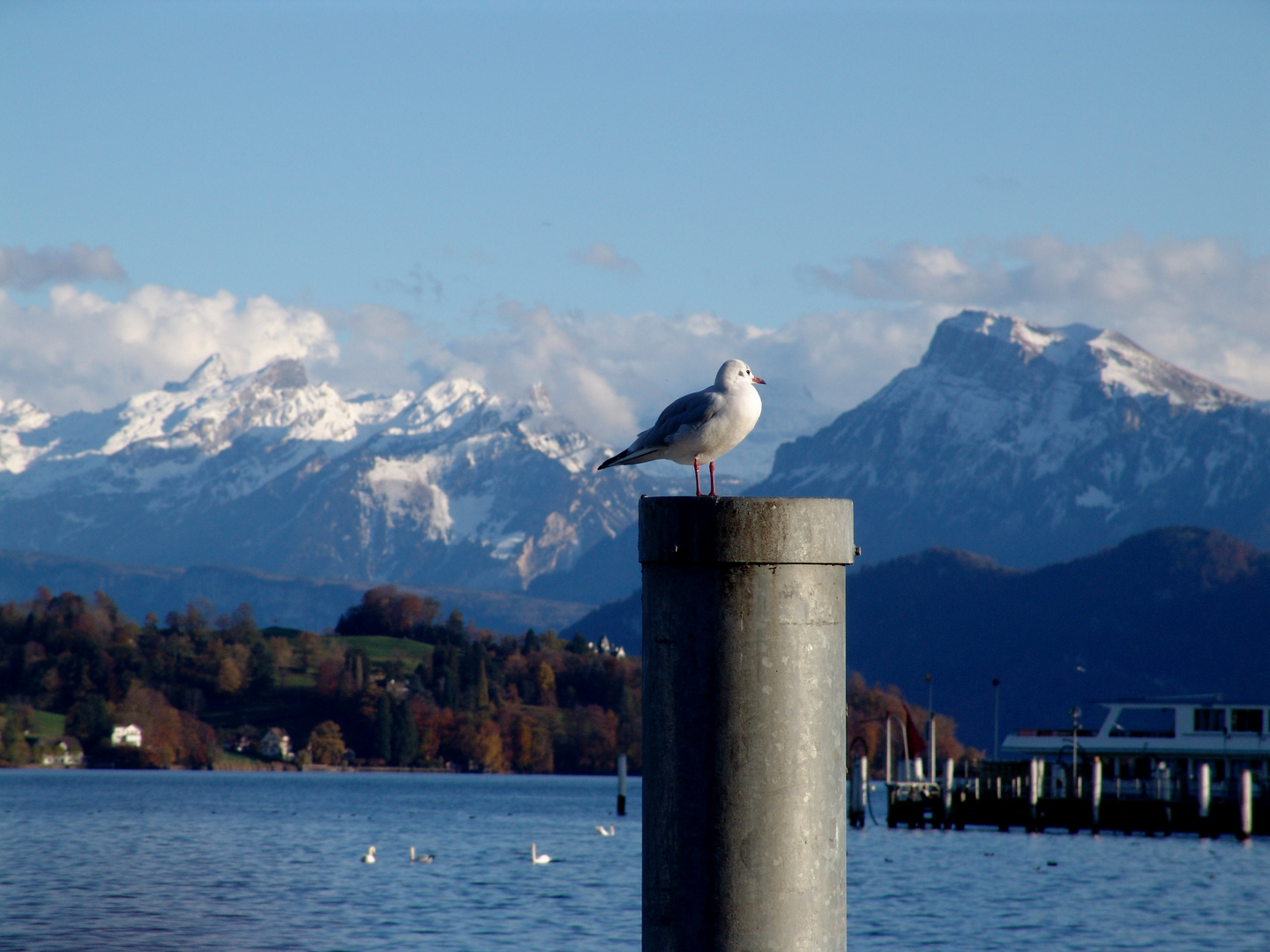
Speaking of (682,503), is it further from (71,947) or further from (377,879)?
(377,879)

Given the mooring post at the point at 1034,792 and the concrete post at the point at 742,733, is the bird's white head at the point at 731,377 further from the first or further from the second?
the mooring post at the point at 1034,792

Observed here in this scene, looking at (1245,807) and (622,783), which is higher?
(1245,807)

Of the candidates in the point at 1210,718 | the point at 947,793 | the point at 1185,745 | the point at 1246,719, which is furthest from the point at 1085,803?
the point at 1246,719

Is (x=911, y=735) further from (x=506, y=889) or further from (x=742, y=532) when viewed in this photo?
(x=742, y=532)

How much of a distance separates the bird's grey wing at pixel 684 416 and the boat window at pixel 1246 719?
102139 mm

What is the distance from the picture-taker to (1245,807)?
8619 cm

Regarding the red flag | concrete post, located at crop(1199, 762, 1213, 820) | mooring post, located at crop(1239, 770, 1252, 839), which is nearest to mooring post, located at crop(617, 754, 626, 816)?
the red flag

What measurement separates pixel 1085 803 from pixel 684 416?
9551cm

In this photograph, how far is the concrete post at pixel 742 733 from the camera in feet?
18.8

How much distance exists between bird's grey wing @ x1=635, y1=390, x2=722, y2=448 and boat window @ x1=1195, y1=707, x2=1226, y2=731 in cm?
10183

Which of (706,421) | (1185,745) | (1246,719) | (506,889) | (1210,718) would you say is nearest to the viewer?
(706,421)

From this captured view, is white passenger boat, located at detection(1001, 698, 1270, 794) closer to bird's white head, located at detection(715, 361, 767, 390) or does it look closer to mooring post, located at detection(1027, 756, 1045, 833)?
mooring post, located at detection(1027, 756, 1045, 833)

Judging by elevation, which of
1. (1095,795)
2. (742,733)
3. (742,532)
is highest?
(742,532)

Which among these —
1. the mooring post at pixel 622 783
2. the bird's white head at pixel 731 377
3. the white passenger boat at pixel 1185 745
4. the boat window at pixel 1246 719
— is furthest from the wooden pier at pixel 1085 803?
the bird's white head at pixel 731 377
